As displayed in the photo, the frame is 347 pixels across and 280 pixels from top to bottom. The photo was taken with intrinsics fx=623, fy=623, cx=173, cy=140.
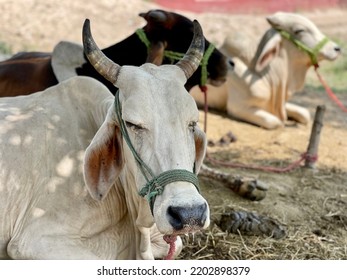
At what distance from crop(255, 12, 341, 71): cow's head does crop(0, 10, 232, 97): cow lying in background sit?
2.06 metres

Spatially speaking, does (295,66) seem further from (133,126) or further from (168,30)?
(133,126)

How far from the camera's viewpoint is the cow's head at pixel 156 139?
2574 millimetres

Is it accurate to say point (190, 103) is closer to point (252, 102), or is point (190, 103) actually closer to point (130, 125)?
point (130, 125)

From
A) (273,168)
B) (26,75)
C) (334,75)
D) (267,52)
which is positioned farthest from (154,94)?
(334,75)

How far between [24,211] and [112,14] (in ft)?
29.4

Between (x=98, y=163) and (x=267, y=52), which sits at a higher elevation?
(x=98, y=163)

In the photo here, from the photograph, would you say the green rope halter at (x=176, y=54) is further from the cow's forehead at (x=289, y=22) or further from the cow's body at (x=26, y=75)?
the cow's forehead at (x=289, y=22)

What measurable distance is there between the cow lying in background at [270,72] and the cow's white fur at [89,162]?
3.91m

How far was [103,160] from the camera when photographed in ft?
9.81

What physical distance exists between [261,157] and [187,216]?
359cm

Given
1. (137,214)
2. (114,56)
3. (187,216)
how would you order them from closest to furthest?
(187,216) → (137,214) → (114,56)

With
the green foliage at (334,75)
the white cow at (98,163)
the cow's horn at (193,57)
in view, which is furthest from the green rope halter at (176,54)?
the green foliage at (334,75)

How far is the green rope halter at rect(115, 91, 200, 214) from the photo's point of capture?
262 centimetres

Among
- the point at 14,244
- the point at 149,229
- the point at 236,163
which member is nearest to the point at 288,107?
the point at 236,163
